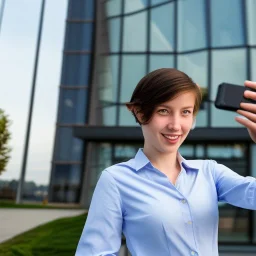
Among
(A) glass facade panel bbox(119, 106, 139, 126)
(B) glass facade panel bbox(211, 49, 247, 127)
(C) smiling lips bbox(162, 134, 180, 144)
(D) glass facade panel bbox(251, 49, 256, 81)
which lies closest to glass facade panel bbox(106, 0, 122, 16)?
(A) glass facade panel bbox(119, 106, 139, 126)

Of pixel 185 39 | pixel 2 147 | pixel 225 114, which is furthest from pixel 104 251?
pixel 2 147

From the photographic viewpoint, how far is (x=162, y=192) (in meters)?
1.15

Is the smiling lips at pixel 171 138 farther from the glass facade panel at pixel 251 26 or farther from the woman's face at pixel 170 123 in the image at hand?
the glass facade panel at pixel 251 26

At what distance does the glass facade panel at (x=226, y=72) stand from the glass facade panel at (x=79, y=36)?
18805 mm

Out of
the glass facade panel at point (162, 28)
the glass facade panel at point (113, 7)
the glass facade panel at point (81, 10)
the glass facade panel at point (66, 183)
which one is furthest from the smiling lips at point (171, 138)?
the glass facade panel at point (81, 10)

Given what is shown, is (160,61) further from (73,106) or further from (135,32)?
(73,106)

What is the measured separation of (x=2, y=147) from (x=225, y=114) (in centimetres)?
1656

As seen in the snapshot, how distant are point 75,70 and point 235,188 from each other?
98.6 feet

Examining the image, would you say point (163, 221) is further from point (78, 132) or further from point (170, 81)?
point (78, 132)

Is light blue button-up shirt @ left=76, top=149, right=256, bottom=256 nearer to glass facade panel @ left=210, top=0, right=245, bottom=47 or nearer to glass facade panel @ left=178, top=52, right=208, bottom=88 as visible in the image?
glass facade panel @ left=178, top=52, right=208, bottom=88

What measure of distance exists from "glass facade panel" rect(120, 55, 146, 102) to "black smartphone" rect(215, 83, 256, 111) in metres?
14.6

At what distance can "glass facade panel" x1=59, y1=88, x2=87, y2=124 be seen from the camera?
29.5m

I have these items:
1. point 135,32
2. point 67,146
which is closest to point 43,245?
point 135,32

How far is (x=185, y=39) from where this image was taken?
14.8m
